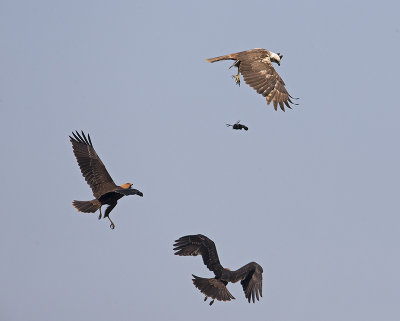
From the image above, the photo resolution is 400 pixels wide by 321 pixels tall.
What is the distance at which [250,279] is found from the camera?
24656 millimetres

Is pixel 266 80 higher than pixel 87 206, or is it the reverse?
pixel 266 80

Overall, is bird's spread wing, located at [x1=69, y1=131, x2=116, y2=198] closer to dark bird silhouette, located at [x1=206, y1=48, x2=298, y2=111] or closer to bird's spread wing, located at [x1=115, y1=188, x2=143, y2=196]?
bird's spread wing, located at [x1=115, y1=188, x2=143, y2=196]

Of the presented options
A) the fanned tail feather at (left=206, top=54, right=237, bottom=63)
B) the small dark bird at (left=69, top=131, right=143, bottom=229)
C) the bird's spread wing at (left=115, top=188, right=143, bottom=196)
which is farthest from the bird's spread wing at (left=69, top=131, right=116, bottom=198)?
the fanned tail feather at (left=206, top=54, right=237, bottom=63)

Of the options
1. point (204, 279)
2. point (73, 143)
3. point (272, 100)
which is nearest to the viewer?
point (272, 100)

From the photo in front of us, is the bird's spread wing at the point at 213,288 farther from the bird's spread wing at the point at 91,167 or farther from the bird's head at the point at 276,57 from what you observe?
the bird's head at the point at 276,57

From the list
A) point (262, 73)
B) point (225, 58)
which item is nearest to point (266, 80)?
point (262, 73)

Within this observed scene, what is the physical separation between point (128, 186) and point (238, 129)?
3216 millimetres

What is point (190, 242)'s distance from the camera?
25.5 m

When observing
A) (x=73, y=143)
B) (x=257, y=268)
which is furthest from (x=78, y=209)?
(x=257, y=268)

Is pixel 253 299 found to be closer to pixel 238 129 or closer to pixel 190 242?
pixel 190 242

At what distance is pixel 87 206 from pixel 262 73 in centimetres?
551

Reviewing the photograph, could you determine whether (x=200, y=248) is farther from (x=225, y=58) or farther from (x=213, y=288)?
(x=225, y=58)

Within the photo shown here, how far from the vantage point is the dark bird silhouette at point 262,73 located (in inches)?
899

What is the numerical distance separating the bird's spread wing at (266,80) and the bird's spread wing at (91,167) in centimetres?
456
